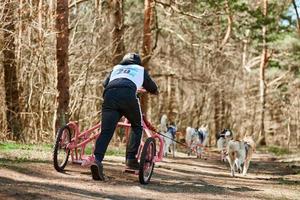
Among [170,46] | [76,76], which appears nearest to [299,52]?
[170,46]

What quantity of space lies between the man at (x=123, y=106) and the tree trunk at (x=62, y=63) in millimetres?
5990

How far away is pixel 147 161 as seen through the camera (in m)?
8.50

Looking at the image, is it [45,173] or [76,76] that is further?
[76,76]

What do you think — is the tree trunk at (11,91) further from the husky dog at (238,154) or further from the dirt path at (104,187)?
the dirt path at (104,187)

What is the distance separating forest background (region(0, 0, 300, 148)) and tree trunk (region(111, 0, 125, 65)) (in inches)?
1.6

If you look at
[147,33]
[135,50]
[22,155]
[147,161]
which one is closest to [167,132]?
[147,33]

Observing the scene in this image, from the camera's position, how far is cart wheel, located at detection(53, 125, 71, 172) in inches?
325

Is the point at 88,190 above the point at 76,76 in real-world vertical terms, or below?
below

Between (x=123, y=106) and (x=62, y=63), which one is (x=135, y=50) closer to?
(x=62, y=63)

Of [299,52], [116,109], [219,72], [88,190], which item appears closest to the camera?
[88,190]

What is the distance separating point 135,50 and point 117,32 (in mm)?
6318

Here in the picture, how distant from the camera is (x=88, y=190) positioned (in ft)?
23.5

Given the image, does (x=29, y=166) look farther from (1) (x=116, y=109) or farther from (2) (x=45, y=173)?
(1) (x=116, y=109)

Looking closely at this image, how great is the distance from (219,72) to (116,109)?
30176mm
